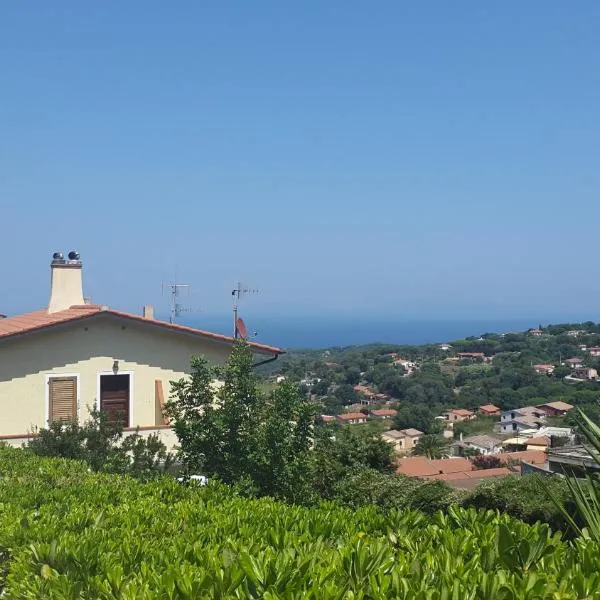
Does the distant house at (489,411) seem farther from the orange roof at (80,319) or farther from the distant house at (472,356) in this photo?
the orange roof at (80,319)

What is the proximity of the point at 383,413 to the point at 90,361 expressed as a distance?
6669 centimetres

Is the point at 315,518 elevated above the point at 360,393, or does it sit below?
above

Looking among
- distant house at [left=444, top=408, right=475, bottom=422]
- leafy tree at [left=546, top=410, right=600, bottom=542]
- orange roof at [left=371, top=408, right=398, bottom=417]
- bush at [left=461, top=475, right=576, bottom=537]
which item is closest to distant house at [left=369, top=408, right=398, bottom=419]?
orange roof at [left=371, top=408, right=398, bottom=417]

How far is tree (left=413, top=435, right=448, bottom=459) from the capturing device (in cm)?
5372

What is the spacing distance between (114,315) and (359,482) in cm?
659

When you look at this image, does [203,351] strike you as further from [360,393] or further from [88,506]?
[360,393]

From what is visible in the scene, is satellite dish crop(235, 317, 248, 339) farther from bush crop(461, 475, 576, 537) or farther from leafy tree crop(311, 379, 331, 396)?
leafy tree crop(311, 379, 331, 396)

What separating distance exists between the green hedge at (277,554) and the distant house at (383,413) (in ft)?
245

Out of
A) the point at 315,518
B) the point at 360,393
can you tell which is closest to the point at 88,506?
the point at 315,518

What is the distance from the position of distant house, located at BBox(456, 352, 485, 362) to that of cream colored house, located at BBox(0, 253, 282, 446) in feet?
350

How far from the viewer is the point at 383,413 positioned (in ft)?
268

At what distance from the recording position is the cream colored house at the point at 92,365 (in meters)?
16.5

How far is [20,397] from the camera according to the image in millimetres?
16500

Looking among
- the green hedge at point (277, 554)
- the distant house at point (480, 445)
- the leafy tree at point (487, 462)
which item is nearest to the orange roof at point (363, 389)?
the distant house at point (480, 445)
